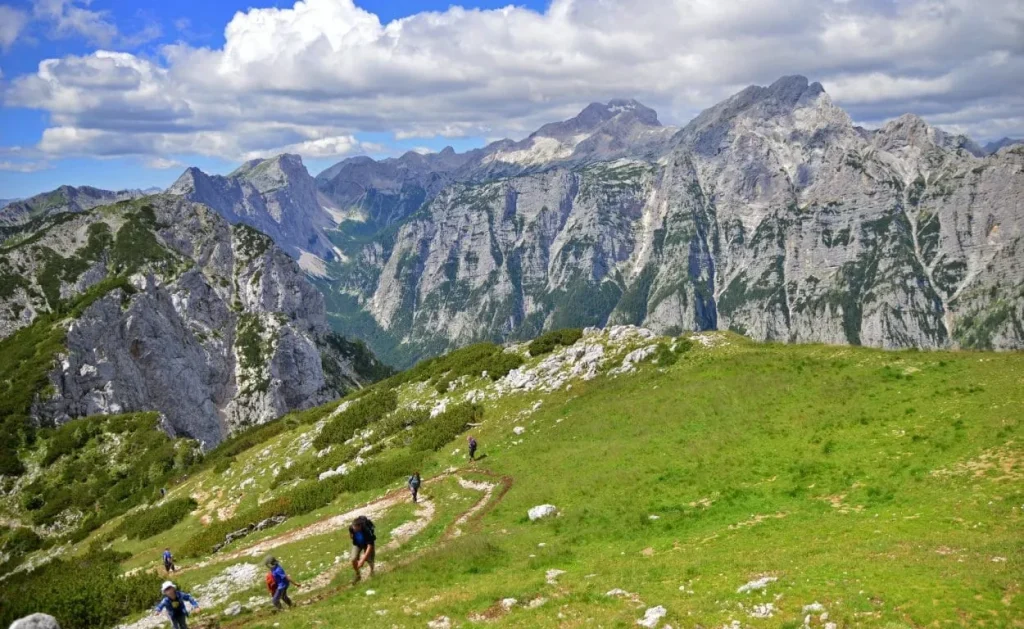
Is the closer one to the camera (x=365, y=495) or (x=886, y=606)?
(x=886, y=606)

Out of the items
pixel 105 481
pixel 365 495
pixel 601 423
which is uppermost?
pixel 601 423

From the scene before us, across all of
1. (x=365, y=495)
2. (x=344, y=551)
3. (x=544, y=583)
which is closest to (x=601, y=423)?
(x=365, y=495)

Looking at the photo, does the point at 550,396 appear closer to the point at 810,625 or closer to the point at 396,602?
the point at 396,602

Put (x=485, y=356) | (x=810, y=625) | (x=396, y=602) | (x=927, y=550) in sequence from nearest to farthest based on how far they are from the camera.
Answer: (x=810, y=625), (x=927, y=550), (x=396, y=602), (x=485, y=356)

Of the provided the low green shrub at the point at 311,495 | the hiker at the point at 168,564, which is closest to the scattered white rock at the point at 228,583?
the hiker at the point at 168,564

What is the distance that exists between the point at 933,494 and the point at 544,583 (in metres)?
18.2

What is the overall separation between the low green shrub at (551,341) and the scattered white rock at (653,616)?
5662cm

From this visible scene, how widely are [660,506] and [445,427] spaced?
1267 inches

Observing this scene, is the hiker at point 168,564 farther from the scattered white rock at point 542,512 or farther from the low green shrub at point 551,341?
the low green shrub at point 551,341

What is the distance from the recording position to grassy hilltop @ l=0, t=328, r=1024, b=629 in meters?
21.6

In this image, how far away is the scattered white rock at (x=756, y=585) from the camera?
840 inches

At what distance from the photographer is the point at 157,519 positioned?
62.7m

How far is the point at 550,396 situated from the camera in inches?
2501

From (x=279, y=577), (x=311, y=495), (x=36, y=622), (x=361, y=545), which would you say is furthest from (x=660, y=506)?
(x=311, y=495)
